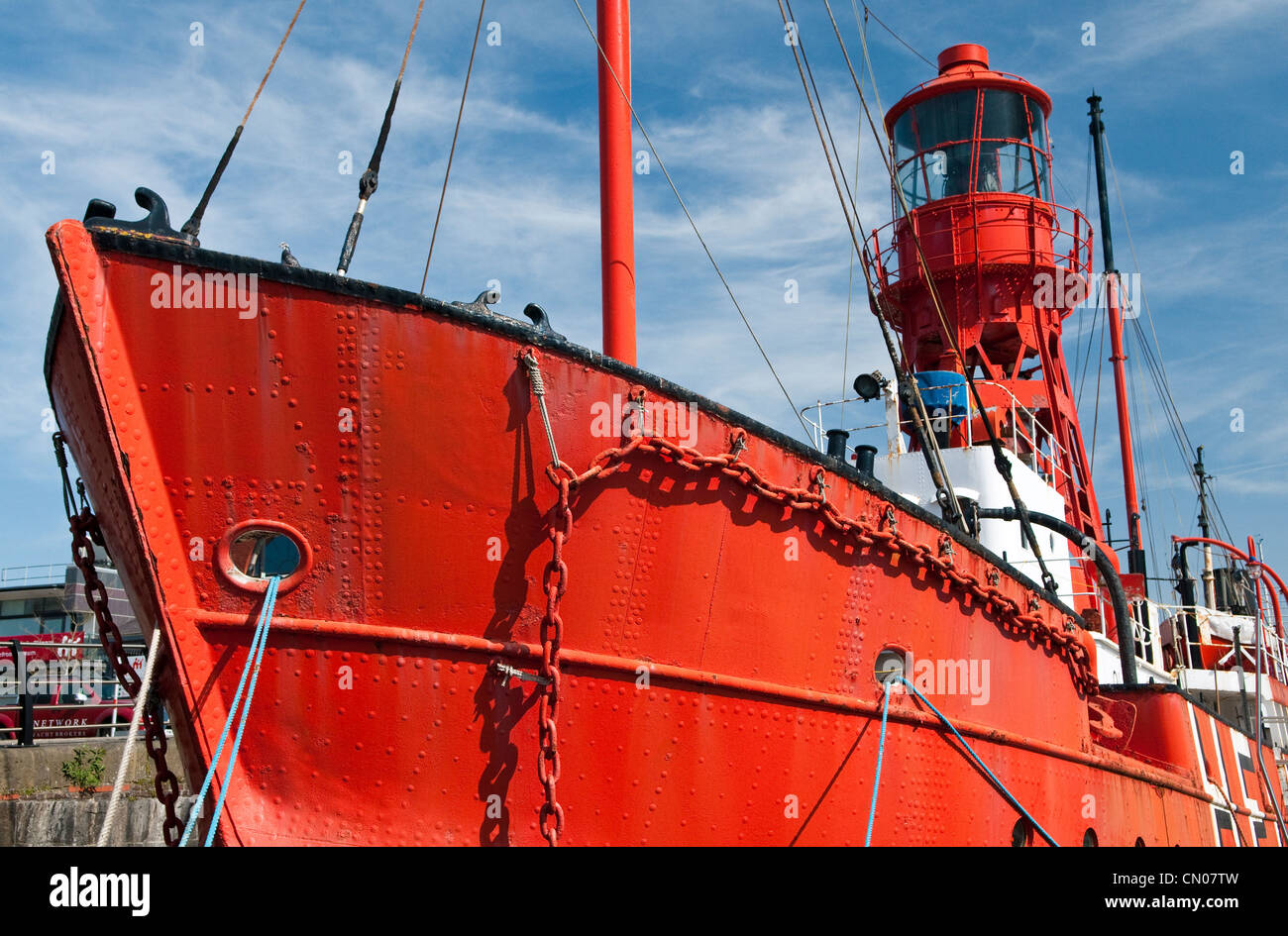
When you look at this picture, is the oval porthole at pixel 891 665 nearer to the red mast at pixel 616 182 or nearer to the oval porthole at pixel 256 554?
the red mast at pixel 616 182

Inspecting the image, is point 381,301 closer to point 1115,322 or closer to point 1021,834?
point 1021,834

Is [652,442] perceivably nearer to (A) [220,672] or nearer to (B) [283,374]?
(B) [283,374]

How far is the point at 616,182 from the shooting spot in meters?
8.16

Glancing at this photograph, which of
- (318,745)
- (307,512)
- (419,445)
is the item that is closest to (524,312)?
(419,445)

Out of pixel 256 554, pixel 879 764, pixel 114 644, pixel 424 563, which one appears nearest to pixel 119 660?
pixel 114 644

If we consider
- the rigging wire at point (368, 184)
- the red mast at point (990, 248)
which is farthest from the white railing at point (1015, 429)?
the rigging wire at point (368, 184)

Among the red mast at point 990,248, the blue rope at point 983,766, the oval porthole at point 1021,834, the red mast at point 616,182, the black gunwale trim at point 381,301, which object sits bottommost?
the oval porthole at point 1021,834

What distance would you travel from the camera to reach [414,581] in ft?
18.8

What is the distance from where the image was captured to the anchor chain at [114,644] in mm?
5992

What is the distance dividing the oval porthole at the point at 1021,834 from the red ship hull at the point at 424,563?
8.07ft

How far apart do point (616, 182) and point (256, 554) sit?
386cm

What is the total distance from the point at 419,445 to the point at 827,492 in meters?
2.53
